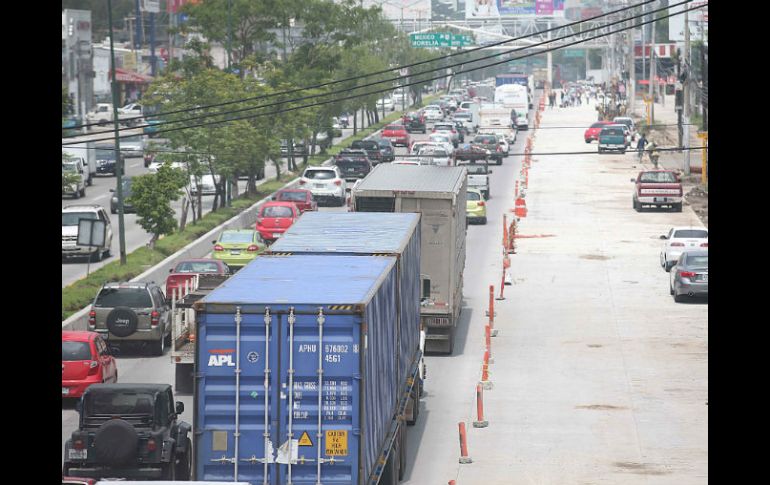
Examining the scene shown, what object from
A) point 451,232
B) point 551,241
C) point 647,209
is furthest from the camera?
point 647,209

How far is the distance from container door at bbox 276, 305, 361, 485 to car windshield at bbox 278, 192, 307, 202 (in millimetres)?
37312

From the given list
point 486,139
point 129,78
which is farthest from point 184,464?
point 129,78

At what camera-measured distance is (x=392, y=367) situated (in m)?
19.5

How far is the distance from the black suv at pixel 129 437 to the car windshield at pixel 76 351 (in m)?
5.85

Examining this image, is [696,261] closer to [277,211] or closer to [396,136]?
[277,211]

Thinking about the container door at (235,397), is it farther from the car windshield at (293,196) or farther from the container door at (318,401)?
the car windshield at (293,196)

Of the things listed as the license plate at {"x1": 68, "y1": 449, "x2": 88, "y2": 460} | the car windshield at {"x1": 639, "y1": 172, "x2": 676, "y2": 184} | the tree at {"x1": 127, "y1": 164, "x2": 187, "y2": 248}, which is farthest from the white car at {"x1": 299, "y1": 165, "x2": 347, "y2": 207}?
the license plate at {"x1": 68, "y1": 449, "x2": 88, "y2": 460}

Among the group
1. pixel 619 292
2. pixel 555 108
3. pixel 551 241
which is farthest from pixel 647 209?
pixel 555 108

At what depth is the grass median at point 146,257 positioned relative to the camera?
34.9m

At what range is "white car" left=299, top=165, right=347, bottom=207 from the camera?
59.9 metres

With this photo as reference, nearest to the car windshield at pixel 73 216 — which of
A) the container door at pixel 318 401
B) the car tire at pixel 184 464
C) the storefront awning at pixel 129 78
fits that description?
the car tire at pixel 184 464

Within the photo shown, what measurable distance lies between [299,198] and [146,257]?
37.5ft
